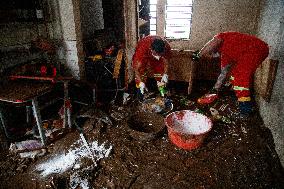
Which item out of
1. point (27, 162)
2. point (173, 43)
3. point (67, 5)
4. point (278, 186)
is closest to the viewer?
point (278, 186)

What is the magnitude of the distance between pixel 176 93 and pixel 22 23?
4.12m

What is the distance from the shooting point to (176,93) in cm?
631

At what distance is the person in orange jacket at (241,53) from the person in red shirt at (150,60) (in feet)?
3.05

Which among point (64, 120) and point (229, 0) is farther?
point (229, 0)

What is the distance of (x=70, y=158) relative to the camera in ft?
12.7

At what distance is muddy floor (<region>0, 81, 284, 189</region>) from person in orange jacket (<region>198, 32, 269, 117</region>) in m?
0.81

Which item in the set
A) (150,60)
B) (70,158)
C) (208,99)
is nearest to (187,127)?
(208,99)

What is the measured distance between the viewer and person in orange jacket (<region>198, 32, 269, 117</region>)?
451 centimetres

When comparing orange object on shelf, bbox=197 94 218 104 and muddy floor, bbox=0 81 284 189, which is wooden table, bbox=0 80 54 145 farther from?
orange object on shelf, bbox=197 94 218 104

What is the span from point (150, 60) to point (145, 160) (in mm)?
2567

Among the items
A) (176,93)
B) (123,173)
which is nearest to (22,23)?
(123,173)

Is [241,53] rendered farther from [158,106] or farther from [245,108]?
[158,106]

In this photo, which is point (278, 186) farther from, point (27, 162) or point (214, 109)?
point (27, 162)

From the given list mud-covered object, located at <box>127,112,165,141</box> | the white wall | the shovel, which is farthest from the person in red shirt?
the white wall
